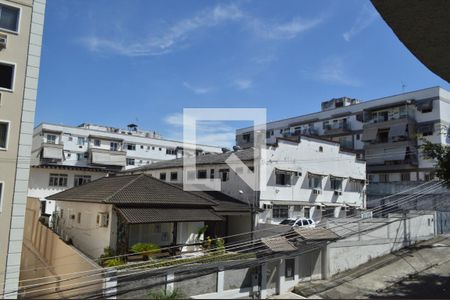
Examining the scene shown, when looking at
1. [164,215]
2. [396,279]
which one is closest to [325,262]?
[396,279]

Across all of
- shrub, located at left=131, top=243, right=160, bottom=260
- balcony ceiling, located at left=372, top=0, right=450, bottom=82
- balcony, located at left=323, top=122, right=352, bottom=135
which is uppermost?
balcony, located at left=323, top=122, right=352, bottom=135

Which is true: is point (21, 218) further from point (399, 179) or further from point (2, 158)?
point (399, 179)

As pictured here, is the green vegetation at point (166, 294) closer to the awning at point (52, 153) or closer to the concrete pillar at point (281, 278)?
the concrete pillar at point (281, 278)

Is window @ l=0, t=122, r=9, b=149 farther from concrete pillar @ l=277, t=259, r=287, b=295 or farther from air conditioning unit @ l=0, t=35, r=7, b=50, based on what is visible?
concrete pillar @ l=277, t=259, r=287, b=295

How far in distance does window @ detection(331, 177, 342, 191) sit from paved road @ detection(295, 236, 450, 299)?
921cm

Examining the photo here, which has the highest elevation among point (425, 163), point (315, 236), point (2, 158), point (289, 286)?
point (425, 163)

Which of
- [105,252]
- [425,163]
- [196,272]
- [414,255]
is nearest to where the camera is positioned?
[196,272]

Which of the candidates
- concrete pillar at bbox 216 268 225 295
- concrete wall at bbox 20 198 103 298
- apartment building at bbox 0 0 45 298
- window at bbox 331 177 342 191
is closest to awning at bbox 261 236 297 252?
concrete pillar at bbox 216 268 225 295

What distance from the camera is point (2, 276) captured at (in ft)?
48.9

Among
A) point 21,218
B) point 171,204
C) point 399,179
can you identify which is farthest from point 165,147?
point 21,218

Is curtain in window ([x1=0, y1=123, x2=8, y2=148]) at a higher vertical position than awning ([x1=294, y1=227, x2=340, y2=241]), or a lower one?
higher

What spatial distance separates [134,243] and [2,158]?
743 cm

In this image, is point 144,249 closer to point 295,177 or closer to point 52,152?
point 295,177

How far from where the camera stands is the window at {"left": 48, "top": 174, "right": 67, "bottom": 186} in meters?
30.9
